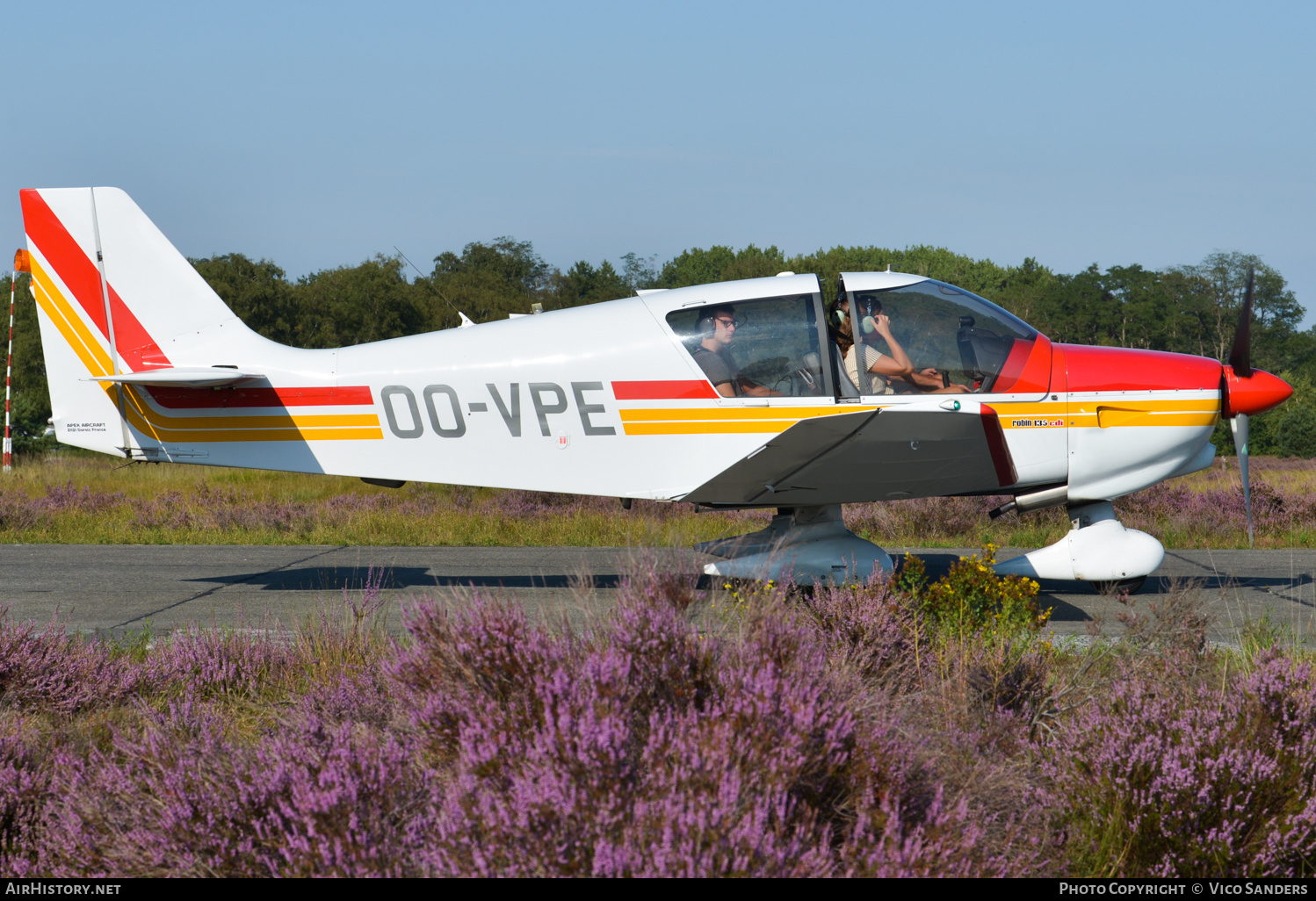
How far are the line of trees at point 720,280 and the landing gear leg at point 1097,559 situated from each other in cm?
810

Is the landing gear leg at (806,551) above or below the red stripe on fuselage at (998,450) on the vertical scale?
below

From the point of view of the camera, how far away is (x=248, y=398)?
742 cm

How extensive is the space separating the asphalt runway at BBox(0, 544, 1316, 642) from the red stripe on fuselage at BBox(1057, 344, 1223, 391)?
1589mm

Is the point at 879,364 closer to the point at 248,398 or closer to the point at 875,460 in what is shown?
the point at 875,460

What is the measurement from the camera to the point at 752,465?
6.73 m

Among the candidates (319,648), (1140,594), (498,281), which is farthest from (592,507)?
(498,281)

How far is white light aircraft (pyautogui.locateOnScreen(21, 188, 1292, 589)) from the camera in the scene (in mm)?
6922

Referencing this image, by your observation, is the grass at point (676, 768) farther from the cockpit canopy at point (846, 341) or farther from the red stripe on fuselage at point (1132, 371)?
the red stripe on fuselage at point (1132, 371)

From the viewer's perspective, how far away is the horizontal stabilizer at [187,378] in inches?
275

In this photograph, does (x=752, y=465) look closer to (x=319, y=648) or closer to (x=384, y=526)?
(x=319, y=648)

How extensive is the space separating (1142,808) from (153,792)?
2912mm

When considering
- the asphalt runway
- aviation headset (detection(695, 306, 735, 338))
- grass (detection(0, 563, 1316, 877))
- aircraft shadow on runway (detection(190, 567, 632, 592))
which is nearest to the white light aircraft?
aviation headset (detection(695, 306, 735, 338))

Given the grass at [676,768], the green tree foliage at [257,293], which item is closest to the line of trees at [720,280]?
the green tree foliage at [257,293]

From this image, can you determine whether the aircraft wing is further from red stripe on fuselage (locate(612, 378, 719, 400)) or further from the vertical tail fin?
the vertical tail fin
